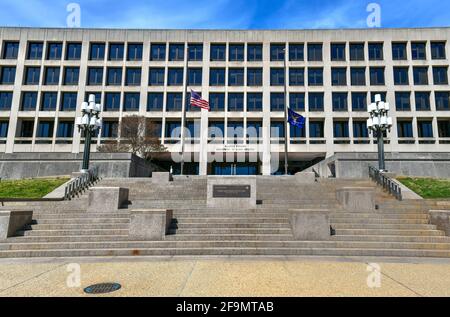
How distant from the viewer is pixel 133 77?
1746 inches

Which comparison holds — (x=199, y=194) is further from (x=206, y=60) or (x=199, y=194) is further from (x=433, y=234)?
(x=206, y=60)

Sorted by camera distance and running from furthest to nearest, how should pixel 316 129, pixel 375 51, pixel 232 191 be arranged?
pixel 375 51
pixel 316 129
pixel 232 191

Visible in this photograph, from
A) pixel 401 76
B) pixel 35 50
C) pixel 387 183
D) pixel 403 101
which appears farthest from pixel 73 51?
pixel 403 101

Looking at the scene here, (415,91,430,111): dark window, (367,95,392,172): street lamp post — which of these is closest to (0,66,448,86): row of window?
Result: (415,91,430,111): dark window

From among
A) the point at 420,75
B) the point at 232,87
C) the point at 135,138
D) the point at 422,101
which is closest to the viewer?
the point at 135,138

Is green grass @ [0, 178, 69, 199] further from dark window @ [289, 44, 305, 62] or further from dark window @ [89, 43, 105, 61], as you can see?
dark window @ [289, 44, 305, 62]

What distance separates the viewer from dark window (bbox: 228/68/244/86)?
44.1m

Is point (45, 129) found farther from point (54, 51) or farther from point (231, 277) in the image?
point (231, 277)

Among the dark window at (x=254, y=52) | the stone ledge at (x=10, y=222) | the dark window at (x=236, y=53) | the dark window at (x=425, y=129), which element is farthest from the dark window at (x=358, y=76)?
the stone ledge at (x=10, y=222)

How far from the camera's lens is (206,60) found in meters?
44.4

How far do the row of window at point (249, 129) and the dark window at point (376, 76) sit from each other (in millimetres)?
6202

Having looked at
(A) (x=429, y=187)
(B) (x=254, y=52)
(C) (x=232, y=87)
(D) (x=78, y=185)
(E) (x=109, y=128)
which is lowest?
(D) (x=78, y=185)

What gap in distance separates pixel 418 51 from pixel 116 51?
46.0 meters
